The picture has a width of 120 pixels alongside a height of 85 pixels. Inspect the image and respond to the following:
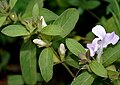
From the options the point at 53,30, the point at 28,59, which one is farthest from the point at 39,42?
the point at 28,59

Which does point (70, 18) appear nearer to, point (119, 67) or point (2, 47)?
point (119, 67)

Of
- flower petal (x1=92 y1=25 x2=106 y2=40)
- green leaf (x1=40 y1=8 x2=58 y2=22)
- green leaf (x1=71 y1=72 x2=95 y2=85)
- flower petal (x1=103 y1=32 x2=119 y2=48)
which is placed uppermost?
flower petal (x1=92 y1=25 x2=106 y2=40)

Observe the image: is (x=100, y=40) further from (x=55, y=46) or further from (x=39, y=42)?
(x=55, y=46)

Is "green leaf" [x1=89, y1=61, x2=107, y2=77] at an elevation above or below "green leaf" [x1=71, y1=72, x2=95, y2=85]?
above

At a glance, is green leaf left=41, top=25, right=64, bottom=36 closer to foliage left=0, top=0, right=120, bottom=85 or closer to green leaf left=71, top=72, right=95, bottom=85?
foliage left=0, top=0, right=120, bottom=85

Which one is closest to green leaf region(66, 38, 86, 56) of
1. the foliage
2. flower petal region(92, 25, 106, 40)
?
the foliage

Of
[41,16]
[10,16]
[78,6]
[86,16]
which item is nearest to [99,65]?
[41,16]
